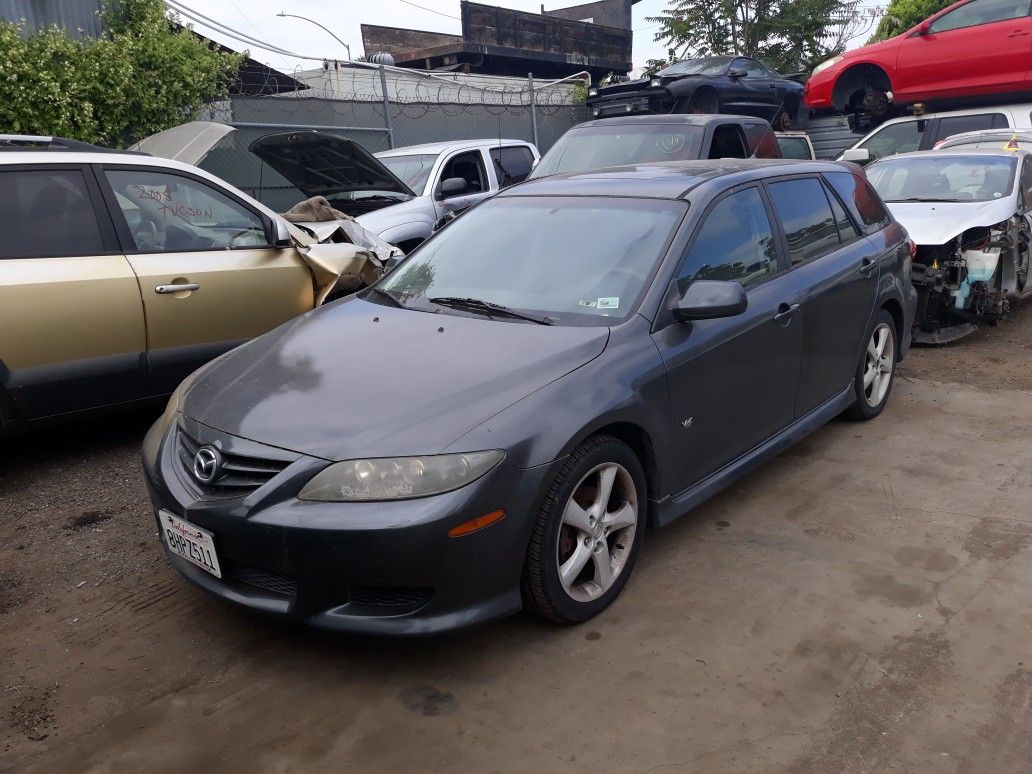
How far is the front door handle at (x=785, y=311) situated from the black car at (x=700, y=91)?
8.66 metres

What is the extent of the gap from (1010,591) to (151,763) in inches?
123

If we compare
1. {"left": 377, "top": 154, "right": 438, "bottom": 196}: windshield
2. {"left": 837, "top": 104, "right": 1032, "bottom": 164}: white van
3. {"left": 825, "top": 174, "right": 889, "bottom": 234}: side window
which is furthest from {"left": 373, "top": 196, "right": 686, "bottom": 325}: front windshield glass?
{"left": 837, "top": 104, "right": 1032, "bottom": 164}: white van

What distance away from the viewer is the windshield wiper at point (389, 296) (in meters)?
4.07

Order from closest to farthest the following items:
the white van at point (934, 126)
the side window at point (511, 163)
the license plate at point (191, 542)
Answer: the license plate at point (191, 542)
the side window at point (511, 163)
the white van at point (934, 126)

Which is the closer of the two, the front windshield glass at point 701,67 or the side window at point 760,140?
the side window at point 760,140

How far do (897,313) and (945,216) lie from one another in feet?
7.69

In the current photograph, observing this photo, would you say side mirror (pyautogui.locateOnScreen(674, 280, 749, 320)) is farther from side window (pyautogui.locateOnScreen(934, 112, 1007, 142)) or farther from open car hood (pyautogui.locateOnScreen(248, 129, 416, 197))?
side window (pyautogui.locateOnScreen(934, 112, 1007, 142))

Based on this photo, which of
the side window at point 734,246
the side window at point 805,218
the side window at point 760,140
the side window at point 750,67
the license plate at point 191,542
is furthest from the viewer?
the side window at point 750,67

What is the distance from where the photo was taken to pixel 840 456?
5012 mm

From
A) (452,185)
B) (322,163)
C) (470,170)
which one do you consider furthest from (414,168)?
(322,163)

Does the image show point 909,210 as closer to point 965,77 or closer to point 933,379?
point 933,379

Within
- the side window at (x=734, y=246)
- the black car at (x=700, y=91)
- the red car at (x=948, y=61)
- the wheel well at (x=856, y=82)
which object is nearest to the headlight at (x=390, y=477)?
the side window at (x=734, y=246)

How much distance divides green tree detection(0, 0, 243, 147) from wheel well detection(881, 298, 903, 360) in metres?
8.36

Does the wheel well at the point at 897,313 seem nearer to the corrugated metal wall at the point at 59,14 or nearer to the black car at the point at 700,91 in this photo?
the black car at the point at 700,91
